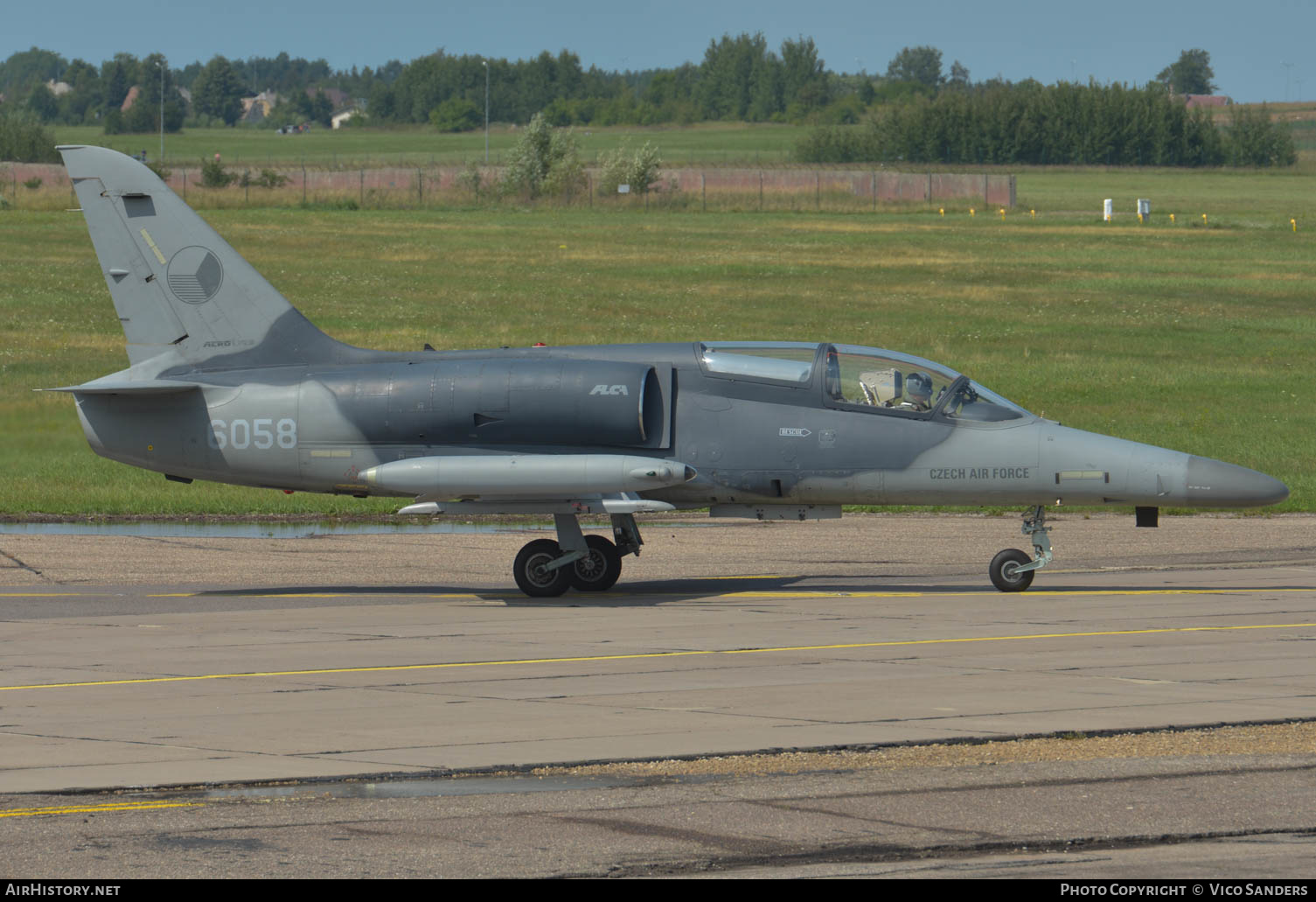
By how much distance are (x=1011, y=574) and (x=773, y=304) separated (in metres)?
33.2

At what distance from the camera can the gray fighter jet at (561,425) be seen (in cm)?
1783

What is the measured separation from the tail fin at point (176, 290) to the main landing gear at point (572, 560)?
327cm

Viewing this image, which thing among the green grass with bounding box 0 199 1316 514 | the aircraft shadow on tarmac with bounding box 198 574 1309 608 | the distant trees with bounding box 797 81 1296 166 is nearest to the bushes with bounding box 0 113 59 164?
the green grass with bounding box 0 199 1316 514

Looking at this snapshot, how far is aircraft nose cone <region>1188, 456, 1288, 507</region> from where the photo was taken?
1734cm

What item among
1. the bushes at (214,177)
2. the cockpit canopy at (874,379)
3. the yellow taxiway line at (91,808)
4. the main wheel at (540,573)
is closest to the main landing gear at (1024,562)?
the cockpit canopy at (874,379)

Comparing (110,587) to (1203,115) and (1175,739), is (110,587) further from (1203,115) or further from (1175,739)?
(1203,115)

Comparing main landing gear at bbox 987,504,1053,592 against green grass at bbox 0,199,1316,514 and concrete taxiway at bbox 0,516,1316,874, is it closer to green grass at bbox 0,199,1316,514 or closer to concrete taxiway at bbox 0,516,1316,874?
concrete taxiway at bbox 0,516,1316,874

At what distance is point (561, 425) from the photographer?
1816cm

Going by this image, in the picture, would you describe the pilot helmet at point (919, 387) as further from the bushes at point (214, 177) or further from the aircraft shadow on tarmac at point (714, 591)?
the bushes at point (214, 177)

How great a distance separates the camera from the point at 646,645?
15469 mm

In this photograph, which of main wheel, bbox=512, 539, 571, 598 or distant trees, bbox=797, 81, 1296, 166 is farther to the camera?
distant trees, bbox=797, 81, 1296, 166

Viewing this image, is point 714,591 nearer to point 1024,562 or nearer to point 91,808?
point 1024,562

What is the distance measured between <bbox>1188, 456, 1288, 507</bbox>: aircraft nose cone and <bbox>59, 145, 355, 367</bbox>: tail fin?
9319mm

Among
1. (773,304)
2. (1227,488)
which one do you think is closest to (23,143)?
(773,304)
